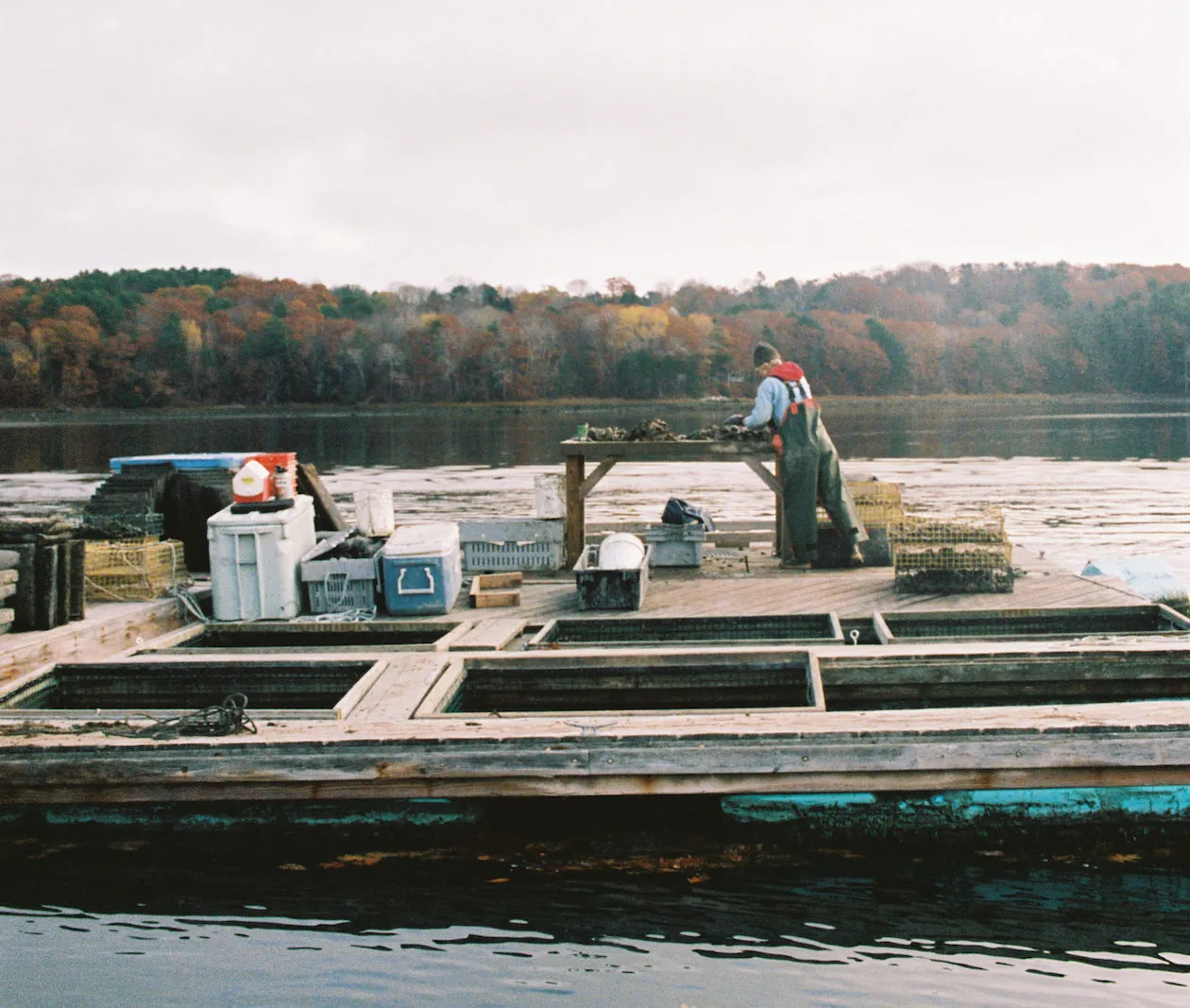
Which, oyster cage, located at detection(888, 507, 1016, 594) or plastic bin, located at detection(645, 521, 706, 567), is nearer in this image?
oyster cage, located at detection(888, 507, 1016, 594)

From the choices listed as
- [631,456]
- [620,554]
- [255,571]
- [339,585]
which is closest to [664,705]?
[620,554]

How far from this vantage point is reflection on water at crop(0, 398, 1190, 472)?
43.9 metres

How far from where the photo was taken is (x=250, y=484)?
915cm

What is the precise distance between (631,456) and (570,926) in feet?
18.7

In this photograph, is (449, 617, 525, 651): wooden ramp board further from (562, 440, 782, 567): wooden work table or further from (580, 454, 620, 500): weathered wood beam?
(580, 454, 620, 500): weathered wood beam

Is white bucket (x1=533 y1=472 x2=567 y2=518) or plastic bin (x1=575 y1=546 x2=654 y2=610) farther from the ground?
white bucket (x1=533 y1=472 x2=567 y2=518)

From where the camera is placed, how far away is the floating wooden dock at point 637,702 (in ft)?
19.1

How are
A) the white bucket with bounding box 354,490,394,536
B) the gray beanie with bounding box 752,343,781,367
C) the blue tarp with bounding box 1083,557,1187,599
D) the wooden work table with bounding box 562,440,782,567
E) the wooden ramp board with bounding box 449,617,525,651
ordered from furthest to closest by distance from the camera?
the blue tarp with bounding box 1083,557,1187,599 < the gray beanie with bounding box 752,343,781,367 < the wooden work table with bounding box 562,440,782,567 < the white bucket with bounding box 354,490,394,536 < the wooden ramp board with bounding box 449,617,525,651

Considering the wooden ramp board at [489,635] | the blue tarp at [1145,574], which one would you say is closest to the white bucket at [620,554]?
the wooden ramp board at [489,635]

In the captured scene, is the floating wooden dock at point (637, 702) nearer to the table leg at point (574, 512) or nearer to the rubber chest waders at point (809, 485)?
the rubber chest waders at point (809, 485)

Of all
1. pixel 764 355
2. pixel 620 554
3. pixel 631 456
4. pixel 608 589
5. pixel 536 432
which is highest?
pixel 764 355

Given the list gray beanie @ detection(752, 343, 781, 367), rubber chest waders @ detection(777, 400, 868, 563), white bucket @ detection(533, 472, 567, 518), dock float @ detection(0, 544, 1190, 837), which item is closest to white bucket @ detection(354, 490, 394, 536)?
dock float @ detection(0, 544, 1190, 837)

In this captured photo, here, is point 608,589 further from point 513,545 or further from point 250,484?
point 250,484

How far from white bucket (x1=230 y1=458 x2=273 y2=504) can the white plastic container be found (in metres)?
0.40
